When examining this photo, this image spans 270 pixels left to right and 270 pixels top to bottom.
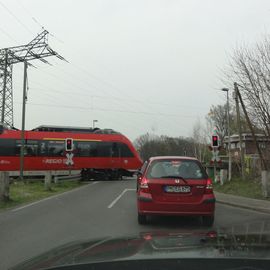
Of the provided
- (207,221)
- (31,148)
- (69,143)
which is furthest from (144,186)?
(31,148)

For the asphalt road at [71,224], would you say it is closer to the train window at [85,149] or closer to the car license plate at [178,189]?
the car license plate at [178,189]

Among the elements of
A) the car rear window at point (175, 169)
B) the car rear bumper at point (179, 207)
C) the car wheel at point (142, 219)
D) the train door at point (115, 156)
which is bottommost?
the car wheel at point (142, 219)

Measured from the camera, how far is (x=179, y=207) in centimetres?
994

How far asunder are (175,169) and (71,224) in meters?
2.78

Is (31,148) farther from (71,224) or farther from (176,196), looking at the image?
(176,196)

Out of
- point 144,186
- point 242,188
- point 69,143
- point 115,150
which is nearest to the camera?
point 144,186

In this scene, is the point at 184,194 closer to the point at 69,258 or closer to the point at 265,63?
the point at 69,258

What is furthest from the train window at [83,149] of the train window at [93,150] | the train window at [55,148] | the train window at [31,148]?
the train window at [31,148]

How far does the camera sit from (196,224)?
10.7 m

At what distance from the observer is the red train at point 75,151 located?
1309 inches

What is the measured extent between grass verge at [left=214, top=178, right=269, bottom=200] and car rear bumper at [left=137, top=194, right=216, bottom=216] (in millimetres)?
8878

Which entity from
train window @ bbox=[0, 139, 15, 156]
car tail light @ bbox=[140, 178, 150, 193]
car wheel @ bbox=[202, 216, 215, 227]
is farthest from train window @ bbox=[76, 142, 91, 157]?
car wheel @ bbox=[202, 216, 215, 227]

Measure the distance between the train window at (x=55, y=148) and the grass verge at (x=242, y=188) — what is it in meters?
13.4

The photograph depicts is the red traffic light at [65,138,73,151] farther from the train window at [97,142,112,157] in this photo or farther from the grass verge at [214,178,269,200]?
the grass verge at [214,178,269,200]
